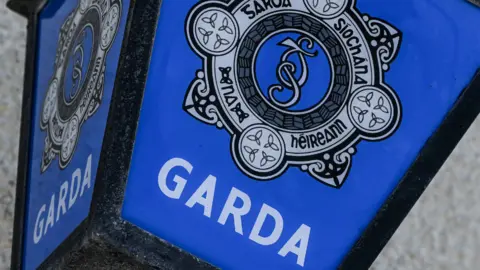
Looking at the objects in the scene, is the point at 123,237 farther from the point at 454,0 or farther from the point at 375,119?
the point at 454,0

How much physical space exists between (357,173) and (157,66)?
18cm

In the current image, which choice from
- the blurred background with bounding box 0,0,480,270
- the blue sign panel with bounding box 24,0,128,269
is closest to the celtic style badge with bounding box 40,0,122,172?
the blue sign panel with bounding box 24,0,128,269

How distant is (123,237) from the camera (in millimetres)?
680

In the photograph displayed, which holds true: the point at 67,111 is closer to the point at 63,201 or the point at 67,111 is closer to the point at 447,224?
the point at 63,201

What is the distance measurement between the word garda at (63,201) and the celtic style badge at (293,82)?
9cm

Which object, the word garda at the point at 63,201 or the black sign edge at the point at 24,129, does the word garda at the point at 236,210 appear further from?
the black sign edge at the point at 24,129

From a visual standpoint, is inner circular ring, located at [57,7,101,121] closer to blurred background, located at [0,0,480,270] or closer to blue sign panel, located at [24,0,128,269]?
blue sign panel, located at [24,0,128,269]

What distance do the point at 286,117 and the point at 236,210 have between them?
8cm

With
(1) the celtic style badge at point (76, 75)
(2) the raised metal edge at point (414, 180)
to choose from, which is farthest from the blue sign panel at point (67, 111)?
(2) the raised metal edge at point (414, 180)

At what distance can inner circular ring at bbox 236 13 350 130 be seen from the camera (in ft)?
2.38

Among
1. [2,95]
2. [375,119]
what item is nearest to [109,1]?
[375,119]

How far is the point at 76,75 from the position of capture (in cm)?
79

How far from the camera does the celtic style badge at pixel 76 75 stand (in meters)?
0.73

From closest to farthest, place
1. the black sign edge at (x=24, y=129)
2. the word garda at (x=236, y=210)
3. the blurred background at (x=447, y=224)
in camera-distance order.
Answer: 1. the word garda at (x=236, y=210)
2. the black sign edge at (x=24, y=129)
3. the blurred background at (x=447, y=224)
